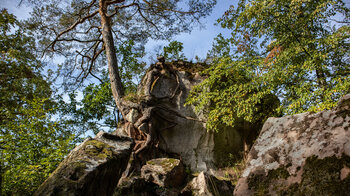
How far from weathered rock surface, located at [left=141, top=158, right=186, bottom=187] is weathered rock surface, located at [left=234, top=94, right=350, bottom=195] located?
406 cm

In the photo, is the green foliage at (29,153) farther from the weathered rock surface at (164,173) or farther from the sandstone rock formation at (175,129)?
the sandstone rock formation at (175,129)

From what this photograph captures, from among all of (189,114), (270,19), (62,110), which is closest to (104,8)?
(62,110)

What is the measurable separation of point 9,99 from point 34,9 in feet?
17.2

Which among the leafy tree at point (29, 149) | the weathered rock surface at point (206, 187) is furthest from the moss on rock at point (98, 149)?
the weathered rock surface at point (206, 187)

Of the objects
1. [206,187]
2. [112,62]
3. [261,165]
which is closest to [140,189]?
Answer: [206,187]

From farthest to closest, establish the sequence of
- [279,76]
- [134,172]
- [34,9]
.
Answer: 1. [34,9]
2. [134,172]
3. [279,76]

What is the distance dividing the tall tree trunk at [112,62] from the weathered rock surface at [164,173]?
3162 millimetres

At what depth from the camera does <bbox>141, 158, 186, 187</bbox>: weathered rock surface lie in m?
5.75

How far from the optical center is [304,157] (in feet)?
6.09

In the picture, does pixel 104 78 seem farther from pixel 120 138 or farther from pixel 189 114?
pixel 120 138

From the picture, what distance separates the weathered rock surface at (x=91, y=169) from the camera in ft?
7.92

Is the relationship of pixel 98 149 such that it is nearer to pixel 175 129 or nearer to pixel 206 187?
pixel 206 187

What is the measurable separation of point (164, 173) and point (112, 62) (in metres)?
6.41

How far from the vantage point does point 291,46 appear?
5.79 meters
